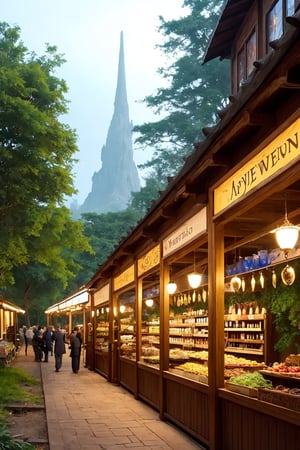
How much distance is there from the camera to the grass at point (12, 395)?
785 cm

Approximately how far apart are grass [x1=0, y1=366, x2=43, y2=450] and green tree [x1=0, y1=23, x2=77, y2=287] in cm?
421

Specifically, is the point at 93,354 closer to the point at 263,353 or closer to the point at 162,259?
the point at 263,353

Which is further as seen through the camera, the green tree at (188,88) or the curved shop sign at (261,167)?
the green tree at (188,88)

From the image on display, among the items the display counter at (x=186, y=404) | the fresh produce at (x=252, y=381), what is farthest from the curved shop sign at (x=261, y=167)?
the display counter at (x=186, y=404)

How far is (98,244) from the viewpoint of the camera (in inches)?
2475

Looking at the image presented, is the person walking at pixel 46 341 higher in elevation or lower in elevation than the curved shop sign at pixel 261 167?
lower

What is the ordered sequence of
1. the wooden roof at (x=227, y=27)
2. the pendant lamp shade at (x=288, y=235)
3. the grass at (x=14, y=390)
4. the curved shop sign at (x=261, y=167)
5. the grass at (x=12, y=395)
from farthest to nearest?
the grass at (x=14, y=390), the wooden roof at (x=227, y=27), the grass at (x=12, y=395), the pendant lamp shade at (x=288, y=235), the curved shop sign at (x=261, y=167)

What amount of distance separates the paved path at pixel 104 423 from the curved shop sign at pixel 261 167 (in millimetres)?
3964

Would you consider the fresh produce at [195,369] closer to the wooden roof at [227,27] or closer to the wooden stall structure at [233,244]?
the wooden stall structure at [233,244]

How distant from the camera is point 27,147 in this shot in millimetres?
21406

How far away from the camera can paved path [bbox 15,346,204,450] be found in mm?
9953

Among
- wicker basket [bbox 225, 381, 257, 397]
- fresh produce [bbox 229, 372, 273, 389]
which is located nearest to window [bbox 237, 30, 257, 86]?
fresh produce [bbox 229, 372, 273, 389]

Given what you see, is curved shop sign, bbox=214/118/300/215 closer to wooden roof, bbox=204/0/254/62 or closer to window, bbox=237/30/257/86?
window, bbox=237/30/257/86

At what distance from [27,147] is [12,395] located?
8.89 metres
